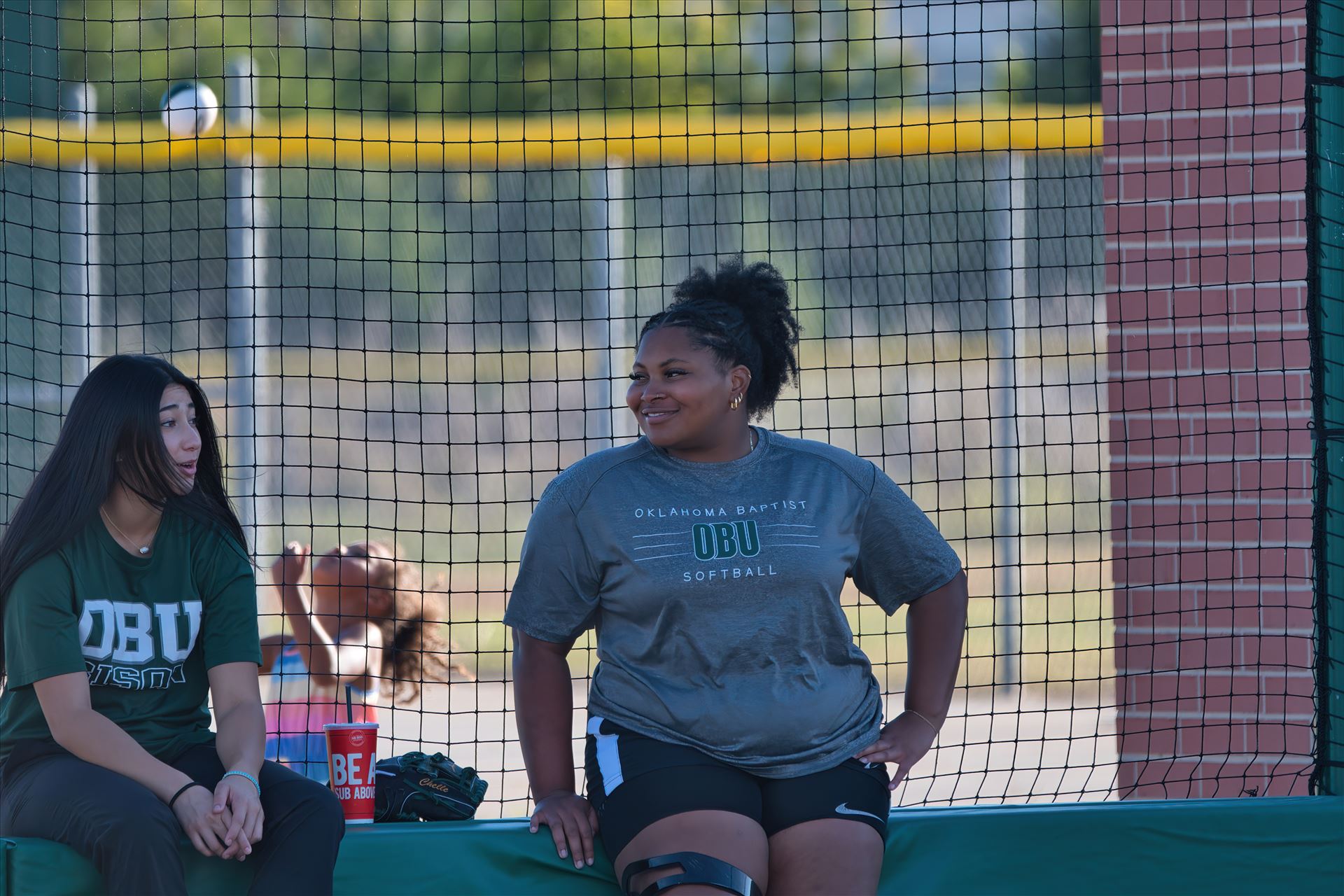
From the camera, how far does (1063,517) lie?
26.8ft

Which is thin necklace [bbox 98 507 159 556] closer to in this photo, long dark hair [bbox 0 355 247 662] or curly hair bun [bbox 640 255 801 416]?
long dark hair [bbox 0 355 247 662]

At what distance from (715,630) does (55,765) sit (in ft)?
4.07

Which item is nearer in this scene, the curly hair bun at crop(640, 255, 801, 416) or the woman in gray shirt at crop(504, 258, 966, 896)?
the woman in gray shirt at crop(504, 258, 966, 896)

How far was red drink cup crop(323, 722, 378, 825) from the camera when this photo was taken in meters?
2.95

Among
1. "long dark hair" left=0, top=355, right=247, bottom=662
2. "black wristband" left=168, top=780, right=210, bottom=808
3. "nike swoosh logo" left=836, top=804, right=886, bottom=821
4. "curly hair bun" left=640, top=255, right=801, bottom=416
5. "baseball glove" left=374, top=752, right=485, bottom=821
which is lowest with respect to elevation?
"baseball glove" left=374, top=752, right=485, bottom=821

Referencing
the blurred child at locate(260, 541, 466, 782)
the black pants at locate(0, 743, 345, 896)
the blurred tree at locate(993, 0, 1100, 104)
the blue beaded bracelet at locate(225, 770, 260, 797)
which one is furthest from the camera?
the blurred tree at locate(993, 0, 1100, 104)

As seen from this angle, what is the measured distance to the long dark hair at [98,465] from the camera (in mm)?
2695

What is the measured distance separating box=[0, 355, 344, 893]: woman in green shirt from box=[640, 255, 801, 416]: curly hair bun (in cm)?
100

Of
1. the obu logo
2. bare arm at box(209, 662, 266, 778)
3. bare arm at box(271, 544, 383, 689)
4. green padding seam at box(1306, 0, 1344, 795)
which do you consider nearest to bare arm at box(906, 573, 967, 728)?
the obu logo

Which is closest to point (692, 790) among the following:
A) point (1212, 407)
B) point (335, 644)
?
point (335, 644)

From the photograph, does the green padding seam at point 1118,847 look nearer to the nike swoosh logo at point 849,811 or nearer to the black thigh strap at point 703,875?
the nike swoosh logo at point 849,811

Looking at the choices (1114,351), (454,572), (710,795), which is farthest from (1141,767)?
(454,572)

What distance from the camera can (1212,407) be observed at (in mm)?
3855

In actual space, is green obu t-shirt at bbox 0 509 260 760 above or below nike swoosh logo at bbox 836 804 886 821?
above
